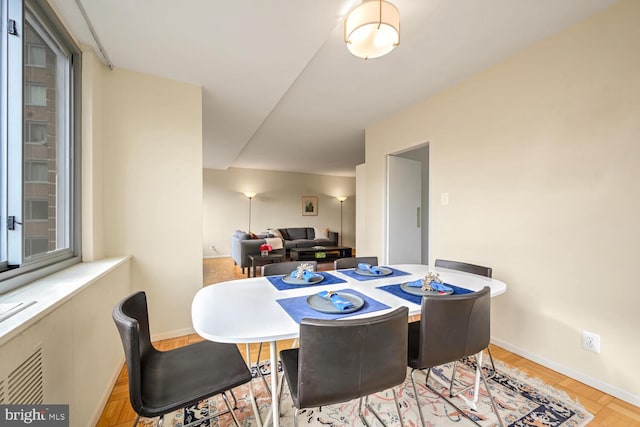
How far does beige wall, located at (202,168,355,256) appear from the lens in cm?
694

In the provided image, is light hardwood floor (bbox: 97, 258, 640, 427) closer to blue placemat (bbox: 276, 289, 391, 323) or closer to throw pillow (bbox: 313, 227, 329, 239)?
blue placemat (bbox: 276, 289, 391, 323)

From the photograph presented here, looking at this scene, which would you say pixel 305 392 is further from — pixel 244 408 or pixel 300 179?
pixel 300 179

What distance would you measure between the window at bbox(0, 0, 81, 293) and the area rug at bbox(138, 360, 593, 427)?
3.74 ft

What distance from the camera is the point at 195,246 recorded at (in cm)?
249

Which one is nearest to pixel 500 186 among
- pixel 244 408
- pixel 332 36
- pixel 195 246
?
pixel 332 36

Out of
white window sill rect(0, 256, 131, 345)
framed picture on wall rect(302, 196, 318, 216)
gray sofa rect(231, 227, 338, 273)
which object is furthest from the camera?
framed picture on wall rect(302, 196, 318, 216)

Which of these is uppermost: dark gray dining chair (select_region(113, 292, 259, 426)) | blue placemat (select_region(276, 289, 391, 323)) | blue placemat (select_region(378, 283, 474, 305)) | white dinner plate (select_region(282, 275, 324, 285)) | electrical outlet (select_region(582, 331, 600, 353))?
white dinner plate (select_region(282, 275, 324, 285))

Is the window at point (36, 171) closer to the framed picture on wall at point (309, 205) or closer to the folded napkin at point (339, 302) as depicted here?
the folded napkin at point (339, 302)

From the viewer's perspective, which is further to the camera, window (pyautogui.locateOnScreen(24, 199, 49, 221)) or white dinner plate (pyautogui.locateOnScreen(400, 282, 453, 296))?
white dinner plate (pyautogui.locateOnScreen(400, 282, 453, 296))

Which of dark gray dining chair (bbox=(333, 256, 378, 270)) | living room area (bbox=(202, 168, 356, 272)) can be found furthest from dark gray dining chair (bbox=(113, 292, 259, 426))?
living room area (bbox=(202, 168, 356, 272))

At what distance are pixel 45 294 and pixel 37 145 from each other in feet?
2.76

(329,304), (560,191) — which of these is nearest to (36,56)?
(329,304)

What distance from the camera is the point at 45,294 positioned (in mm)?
1118

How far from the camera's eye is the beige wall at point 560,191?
5.27 feet
